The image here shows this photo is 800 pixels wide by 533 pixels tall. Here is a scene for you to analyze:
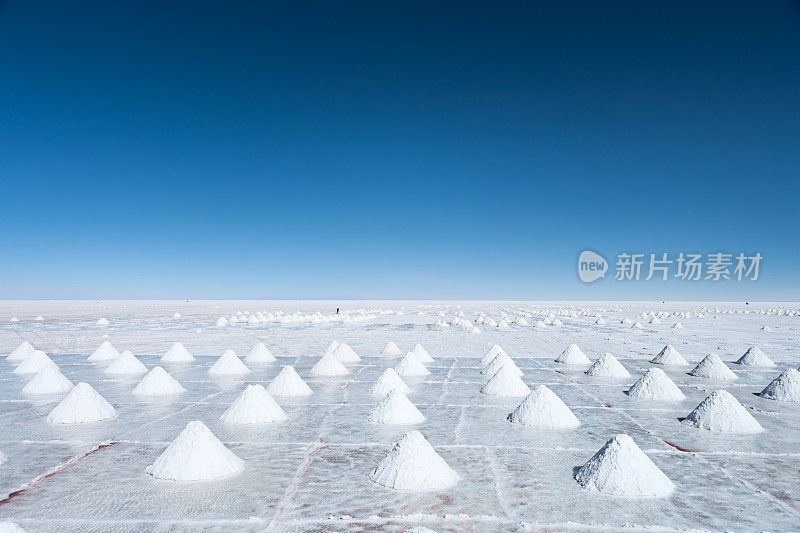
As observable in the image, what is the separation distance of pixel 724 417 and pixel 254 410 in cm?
523

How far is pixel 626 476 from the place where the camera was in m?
3.42

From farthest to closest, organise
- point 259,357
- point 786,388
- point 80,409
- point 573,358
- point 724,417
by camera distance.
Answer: point 259,357
point 573,358
point 786,388
point 80,409
point 724,417

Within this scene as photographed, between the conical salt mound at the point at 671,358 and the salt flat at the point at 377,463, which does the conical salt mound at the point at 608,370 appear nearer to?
the salt flat at the point at 377,463

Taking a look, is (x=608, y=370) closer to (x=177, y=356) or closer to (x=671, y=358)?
(x=671, y=358)

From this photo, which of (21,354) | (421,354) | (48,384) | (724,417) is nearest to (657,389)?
(724,417)

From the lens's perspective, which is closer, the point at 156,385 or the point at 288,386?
the point at 288,386

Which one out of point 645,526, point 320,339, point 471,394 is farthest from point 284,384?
point 320,339

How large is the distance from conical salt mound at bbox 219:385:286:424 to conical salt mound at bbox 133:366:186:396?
6.65 ft

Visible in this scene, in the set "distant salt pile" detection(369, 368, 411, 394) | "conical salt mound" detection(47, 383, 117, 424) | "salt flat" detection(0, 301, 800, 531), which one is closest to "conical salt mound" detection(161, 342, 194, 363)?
"salt flat" detection(0, 301, 800, 531)

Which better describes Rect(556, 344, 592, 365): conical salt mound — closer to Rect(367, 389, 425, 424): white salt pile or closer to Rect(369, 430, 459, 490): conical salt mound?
Rect(367, 389, 425, 424): white salt pile

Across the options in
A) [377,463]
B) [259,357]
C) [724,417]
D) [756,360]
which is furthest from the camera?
[259,357]

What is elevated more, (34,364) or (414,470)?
(414,470)

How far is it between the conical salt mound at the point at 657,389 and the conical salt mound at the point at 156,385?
6955 mm

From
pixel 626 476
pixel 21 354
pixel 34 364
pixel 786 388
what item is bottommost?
pixel 21 354
